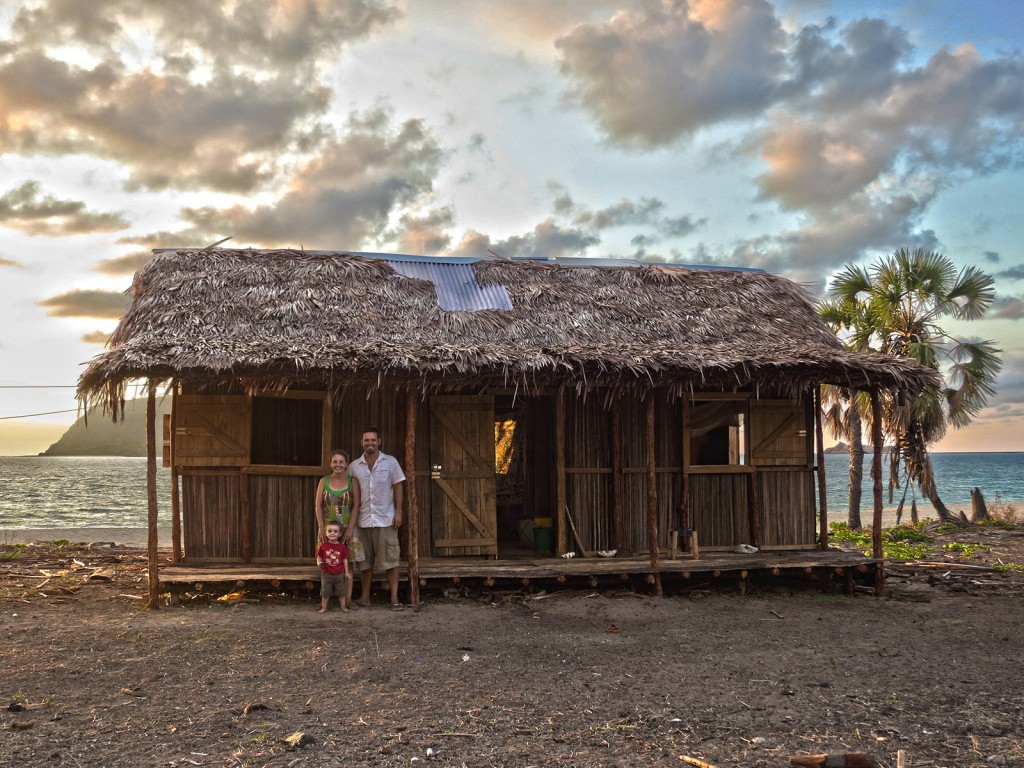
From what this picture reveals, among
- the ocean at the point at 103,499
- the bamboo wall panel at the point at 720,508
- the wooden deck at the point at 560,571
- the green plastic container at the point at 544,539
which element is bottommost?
the ocean at the point at 103,499

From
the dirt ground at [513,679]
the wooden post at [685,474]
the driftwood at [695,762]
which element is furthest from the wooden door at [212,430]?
the driftwood at [695,762]

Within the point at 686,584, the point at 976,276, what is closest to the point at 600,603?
the point at 686,584

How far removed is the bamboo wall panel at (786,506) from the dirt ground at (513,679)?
3.35 feet

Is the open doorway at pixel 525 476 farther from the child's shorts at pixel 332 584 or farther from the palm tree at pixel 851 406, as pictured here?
the palm tree at pixel 851 406

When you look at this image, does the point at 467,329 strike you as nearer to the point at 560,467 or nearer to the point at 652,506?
the point at 560,467

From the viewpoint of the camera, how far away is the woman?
8.31 m

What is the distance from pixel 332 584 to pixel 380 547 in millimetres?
608

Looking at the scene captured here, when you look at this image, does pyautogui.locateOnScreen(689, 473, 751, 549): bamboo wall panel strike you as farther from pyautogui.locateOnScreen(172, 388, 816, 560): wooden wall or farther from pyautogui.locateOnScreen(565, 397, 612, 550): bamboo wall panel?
pyautogui.locateOnScreen(565, 397, 612, 550): bamboo wall panel

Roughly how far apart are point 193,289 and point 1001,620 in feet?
32.0

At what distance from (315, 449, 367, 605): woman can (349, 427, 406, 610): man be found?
0.11 m

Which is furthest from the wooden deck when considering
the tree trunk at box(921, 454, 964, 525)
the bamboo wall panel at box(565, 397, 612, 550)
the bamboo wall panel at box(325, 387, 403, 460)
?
the tree trunk at box(921, 454, 964, 525)

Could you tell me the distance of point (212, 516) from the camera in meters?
9.42

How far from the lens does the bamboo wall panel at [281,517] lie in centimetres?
949

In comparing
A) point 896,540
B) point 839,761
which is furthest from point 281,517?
point 896,540
